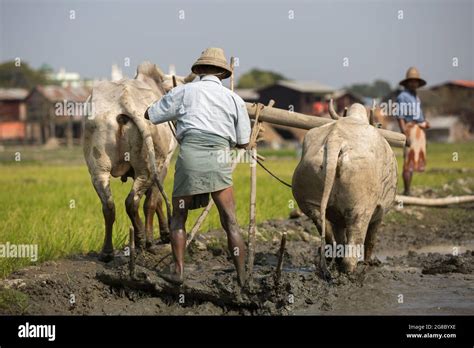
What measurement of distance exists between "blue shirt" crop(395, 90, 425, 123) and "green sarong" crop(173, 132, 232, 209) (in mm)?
6396

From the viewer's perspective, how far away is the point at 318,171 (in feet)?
22.3

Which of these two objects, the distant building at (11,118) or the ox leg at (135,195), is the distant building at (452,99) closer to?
the distant building at (11,118)

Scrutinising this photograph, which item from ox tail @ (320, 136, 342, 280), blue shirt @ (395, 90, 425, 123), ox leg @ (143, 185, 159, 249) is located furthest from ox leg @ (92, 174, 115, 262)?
blue shirt @ (395, 90, 425, 123)

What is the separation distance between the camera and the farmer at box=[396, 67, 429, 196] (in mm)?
12344

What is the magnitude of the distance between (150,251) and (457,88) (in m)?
51.1

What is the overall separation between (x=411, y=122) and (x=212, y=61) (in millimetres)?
6803

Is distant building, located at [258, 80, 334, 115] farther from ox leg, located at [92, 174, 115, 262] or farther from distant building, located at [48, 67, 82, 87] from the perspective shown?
ox leg, located at [92, 174, 115, 262]

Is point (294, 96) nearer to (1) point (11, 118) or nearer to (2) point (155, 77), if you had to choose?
(1) point (11, 118)

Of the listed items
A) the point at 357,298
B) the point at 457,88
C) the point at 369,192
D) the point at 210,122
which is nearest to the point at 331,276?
the point at 357,298

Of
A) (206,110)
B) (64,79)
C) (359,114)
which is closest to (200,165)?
(206,110)

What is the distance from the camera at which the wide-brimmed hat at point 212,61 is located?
Answer: 645 cm

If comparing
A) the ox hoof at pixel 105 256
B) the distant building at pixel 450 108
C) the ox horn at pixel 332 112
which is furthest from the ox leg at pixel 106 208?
the distant building at pixel 450 108

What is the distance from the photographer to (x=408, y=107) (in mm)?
12297
